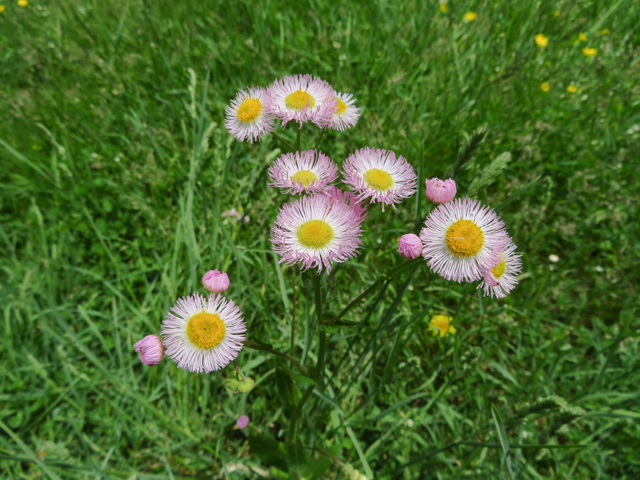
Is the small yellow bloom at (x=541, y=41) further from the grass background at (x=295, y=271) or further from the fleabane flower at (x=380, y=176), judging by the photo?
the fleabane flower at (x=380, y=176)

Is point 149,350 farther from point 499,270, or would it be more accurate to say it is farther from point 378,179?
point 499,270

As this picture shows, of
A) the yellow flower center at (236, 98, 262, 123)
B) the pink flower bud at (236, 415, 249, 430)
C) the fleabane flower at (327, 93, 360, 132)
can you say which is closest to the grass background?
the pink flower bud at (236, 415, 249, 430)

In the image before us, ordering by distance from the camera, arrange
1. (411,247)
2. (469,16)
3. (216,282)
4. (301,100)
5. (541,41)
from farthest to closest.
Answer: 1. (469,16)
2. (541,41)
3. (301,100)
4. (216,282)
5. (411,247)

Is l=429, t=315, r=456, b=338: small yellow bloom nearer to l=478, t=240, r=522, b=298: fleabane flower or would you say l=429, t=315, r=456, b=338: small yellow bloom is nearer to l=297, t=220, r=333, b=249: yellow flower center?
l=478, t=240, r=522, b=298: fleabane flower

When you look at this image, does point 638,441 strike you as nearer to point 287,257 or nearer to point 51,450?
point 287,257

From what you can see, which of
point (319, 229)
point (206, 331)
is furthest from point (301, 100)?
point (206, 331)
